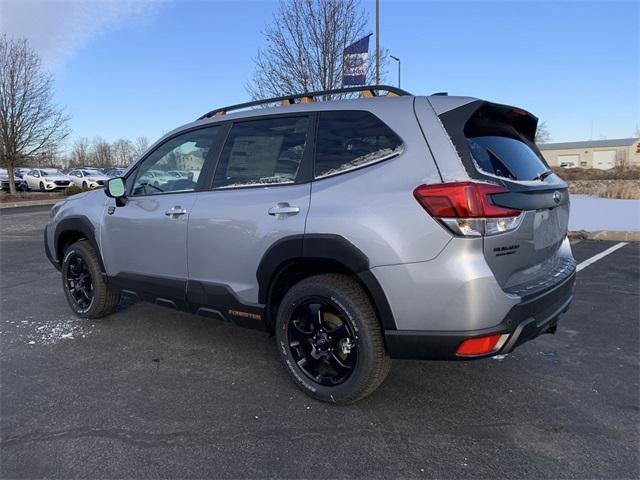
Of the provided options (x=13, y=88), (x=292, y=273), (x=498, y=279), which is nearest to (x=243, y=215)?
(x=292, y=273)

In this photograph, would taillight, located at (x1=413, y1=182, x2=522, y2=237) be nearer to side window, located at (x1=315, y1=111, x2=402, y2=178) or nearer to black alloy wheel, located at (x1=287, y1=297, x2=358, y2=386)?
side window, located at (x1=315, y1=111, x2=402, y2=178)

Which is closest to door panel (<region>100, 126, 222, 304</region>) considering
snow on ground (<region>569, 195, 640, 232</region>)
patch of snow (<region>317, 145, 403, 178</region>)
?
patch of snow (<region>317, 145, 403, 178</region>)

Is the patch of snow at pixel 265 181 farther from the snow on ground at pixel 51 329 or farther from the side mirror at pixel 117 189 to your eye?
the snow on ground at pixel 51 329

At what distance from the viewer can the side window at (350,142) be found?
107 inches

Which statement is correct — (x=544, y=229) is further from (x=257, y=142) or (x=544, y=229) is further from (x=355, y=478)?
(x=257, y=142)

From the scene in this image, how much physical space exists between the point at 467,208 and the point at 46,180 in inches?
1308

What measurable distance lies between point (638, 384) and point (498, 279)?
165 cm

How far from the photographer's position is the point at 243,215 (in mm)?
3146

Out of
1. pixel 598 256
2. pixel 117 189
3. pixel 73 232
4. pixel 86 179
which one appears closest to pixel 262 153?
pixel 117 189

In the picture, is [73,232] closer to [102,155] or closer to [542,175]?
[542,175]

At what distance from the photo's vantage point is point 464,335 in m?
2.43

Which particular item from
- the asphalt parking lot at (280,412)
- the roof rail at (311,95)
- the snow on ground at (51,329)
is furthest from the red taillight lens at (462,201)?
the snow on ground at (51,329)

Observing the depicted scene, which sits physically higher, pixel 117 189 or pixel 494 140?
pixel 494 140

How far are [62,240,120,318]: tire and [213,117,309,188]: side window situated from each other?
5.90 ft
